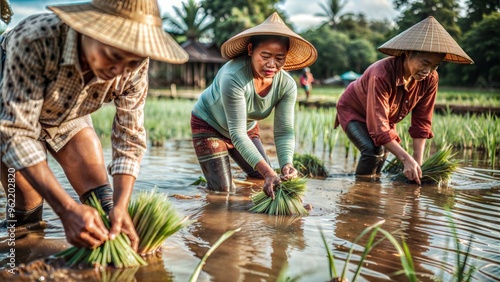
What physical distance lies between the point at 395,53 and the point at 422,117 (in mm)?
585

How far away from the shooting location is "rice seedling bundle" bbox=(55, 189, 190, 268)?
187 centimetres

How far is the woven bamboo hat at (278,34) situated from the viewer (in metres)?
3.07

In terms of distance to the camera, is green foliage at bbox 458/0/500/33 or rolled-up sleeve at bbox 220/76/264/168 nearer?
rolled-up sleeve at bbox 220/76/264/168

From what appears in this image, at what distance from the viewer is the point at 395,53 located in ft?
13.2

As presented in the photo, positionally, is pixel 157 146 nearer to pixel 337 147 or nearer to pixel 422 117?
pixel 337 147

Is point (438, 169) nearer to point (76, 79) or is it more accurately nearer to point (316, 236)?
point (316, 236)

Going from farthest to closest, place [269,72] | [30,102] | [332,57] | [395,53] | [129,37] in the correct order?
[332,57]
[395,53]
[269,72]
[30,102]
[129,37]

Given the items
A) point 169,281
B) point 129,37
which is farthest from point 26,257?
point 129,37

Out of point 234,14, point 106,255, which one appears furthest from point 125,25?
point 234,14

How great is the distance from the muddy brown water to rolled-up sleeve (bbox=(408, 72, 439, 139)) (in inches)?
17.6

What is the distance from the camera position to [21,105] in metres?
1.80

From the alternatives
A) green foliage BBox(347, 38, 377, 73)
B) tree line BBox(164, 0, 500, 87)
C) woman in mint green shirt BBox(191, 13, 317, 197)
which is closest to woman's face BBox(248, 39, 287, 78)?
woman in mint green shirt BBox(191, 13, 317, 197)

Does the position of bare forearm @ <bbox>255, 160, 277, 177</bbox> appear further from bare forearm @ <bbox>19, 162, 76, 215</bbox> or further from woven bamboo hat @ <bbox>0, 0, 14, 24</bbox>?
woven bamboo hat @ <bbox>0, 0, 14, 24</bbox>

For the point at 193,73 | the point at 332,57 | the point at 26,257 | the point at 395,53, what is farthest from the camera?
the point at 332,57
